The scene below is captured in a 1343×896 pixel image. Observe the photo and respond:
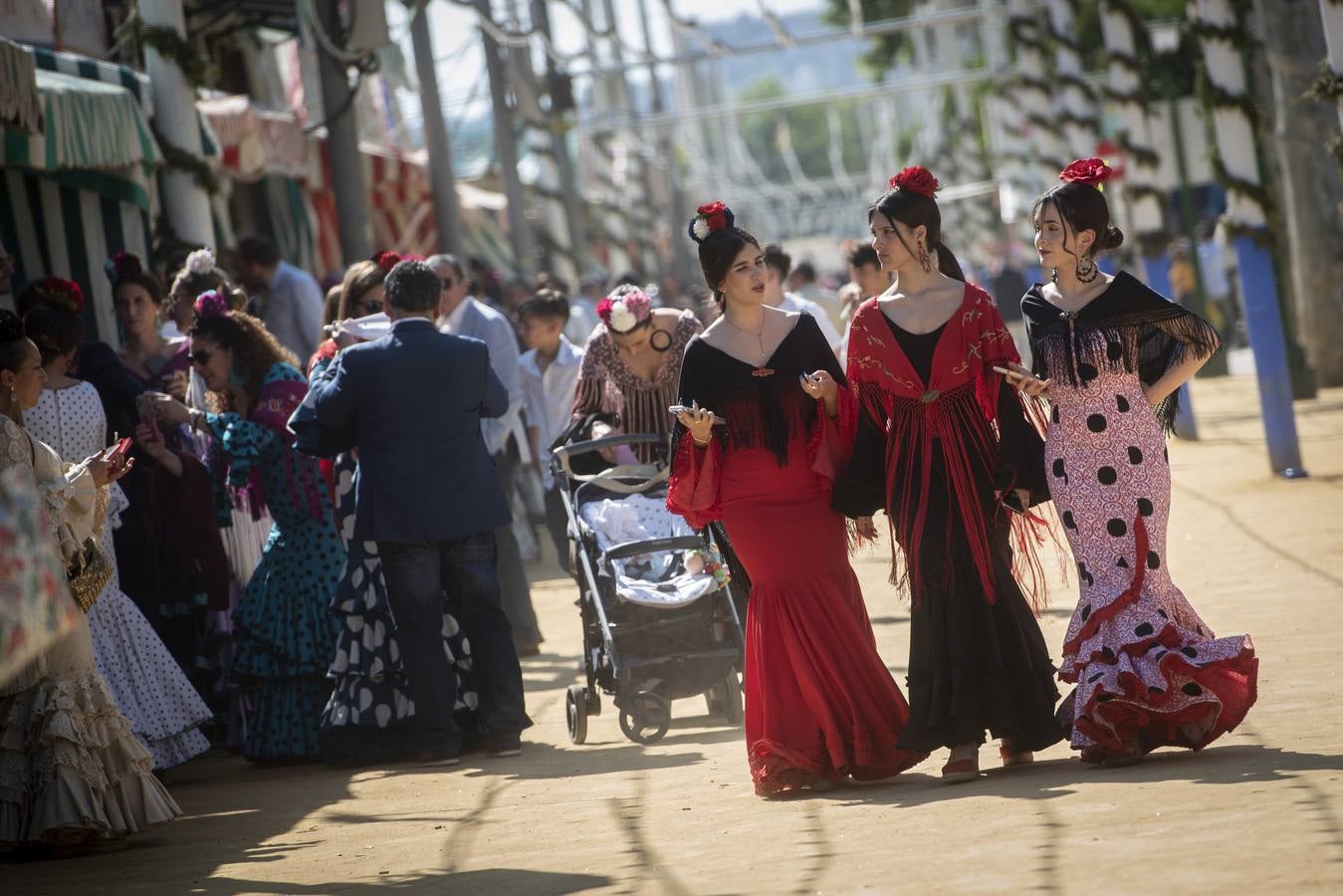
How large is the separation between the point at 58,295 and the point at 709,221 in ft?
9.55

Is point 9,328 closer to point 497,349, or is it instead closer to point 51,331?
point 51,331

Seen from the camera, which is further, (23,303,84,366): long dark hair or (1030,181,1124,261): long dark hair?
(23,303,84,366): long dark hair

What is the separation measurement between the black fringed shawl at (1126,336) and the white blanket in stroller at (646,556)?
2298mm

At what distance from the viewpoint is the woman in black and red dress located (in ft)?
21.6

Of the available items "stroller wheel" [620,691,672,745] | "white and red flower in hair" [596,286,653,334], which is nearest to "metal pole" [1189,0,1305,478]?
"white and red flower in hair" [596,286,653,334]

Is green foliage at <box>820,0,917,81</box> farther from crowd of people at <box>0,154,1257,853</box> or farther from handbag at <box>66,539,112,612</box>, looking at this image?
handbag at <box>66,539,112,612</box>

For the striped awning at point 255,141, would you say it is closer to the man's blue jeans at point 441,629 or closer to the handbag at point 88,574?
the man's blue jeans at point 441,629

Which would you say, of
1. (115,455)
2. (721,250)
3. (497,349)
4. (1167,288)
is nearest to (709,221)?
(721,250)

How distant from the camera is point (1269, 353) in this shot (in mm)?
15133

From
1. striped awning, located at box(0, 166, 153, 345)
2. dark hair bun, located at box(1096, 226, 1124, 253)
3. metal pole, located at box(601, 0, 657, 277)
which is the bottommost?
dark hair bun, located at box(1096, 226, 1124, 253)

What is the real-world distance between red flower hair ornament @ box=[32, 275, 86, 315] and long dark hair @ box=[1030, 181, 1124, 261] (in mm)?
3948

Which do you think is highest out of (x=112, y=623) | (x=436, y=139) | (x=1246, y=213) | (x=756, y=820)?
(x=436, y=139)

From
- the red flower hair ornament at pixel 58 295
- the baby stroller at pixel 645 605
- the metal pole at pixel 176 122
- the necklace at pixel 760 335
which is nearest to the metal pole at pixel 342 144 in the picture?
the metal pole at pixel 176 122

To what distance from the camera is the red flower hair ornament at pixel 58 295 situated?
837 cm
